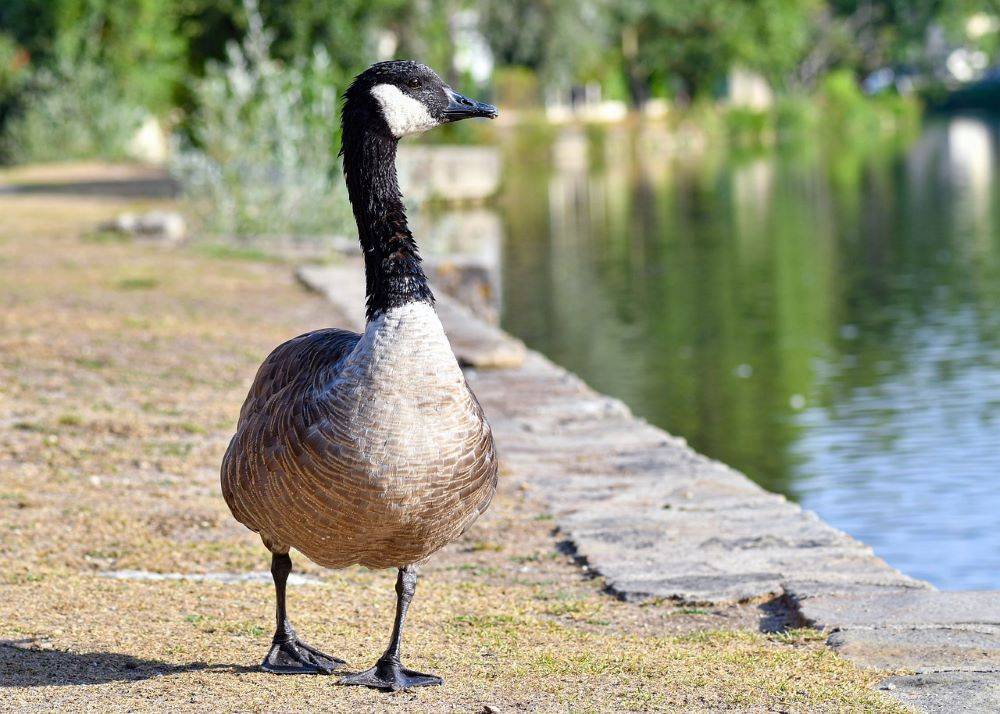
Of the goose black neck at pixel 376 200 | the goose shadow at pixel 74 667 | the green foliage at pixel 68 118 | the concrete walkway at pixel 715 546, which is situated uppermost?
the green foliage at pixel 68 118

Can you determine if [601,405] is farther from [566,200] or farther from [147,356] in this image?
[566,200]

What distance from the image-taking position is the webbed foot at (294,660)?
4574 mm

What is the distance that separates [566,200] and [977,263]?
1563cm

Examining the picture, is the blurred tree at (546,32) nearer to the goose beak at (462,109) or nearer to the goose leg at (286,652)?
the goose beak at (462,109)

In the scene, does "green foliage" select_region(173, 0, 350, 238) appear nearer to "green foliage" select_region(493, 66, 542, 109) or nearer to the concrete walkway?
the concrete walkway

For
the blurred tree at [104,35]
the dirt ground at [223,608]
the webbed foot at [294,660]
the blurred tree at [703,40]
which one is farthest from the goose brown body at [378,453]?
the blurred tree at [703,40]

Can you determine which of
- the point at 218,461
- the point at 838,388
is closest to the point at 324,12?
the point at 838,388

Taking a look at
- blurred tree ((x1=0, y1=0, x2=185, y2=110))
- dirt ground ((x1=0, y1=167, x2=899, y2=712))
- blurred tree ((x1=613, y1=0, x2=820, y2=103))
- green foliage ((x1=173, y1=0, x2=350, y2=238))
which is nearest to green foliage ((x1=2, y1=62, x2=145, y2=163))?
blurred tree ((x1=0, y1=0, x2=185, y2=110))


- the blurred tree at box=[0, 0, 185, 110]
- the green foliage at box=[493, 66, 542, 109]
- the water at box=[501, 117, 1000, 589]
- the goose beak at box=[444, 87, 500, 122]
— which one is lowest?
the water at box=[501, 117, 1000, 589]

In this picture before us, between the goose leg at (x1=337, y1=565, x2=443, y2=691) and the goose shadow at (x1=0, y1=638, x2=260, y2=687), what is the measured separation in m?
0.37

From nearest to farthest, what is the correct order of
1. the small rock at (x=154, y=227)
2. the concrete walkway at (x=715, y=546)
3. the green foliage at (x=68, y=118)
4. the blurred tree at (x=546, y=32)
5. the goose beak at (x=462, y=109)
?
the goose beak at (x=462, y=109), the concrete walkway at (x=715, y=546), the small rock at (x=154, y=227), the green foliage at (x=68, y=118), the blurred tree at (x=546, y=32)

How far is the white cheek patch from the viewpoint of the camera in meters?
4.61

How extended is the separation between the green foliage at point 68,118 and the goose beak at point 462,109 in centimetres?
3176

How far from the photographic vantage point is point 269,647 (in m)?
4.86
